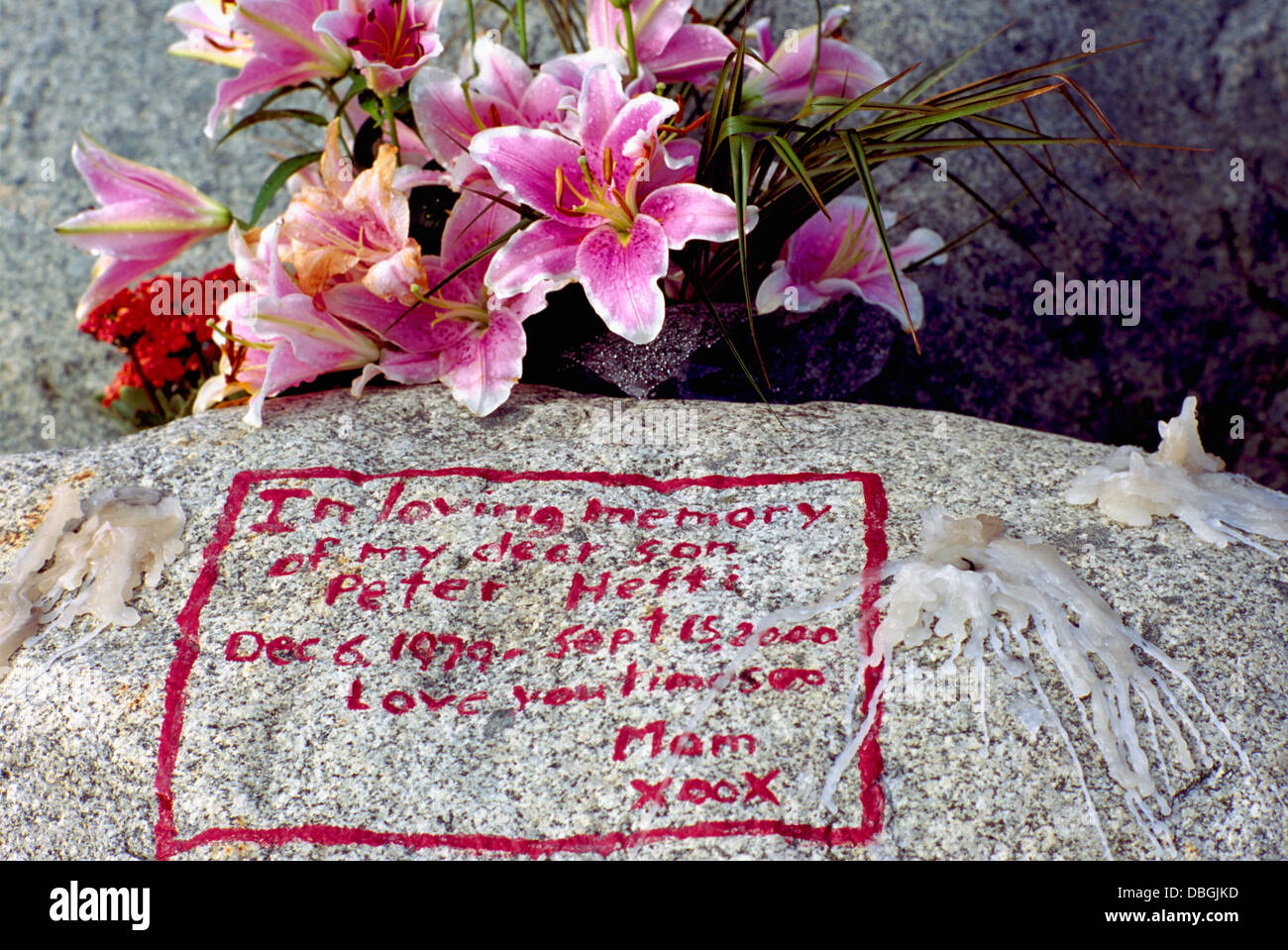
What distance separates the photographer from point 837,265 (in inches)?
98.6

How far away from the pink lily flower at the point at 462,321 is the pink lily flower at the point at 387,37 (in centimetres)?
28

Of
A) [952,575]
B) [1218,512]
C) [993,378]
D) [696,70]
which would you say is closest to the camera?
[952,575]

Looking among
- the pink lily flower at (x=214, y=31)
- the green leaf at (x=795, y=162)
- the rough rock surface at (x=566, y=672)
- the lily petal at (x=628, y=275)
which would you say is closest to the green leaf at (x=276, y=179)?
the pink lily flower at (x=214, y=31)

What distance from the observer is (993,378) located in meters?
3.26

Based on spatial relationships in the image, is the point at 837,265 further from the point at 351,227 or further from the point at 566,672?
the point at 566,672

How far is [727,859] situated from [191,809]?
81 centimetres

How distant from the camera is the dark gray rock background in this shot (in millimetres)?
3297

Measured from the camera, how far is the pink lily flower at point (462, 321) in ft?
7.64

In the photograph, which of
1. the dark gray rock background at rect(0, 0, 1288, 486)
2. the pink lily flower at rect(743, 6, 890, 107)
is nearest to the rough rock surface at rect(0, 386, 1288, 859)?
the pink lily flower at rect(743, 6, 890, 107)

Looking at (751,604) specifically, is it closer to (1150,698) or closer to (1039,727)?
(1039,727)

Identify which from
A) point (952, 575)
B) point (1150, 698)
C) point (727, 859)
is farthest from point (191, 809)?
point (1150, 698)

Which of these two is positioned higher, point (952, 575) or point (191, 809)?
point (952, 575)
